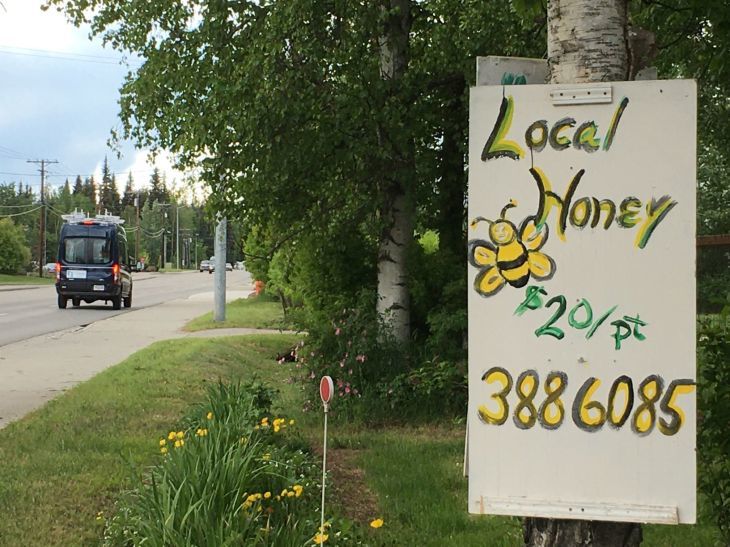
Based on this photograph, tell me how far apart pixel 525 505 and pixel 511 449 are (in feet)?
0.60

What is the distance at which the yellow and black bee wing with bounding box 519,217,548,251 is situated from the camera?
2611 mm

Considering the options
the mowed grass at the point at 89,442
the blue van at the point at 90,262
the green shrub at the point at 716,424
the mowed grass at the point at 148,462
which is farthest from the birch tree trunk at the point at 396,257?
the blue van at the point at 90,262

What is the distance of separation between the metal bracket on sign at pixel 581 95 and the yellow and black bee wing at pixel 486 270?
51 cm

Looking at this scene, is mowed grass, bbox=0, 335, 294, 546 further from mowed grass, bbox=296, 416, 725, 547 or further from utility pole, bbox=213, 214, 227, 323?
utility pole, bbox=213, 214, 227, 323

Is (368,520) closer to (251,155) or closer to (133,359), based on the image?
(251,155)

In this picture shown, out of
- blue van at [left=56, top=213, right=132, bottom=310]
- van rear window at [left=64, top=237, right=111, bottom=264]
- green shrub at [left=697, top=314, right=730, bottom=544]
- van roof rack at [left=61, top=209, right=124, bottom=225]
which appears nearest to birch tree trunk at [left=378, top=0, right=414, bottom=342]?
green shrub at [left=697, top=314, right=730, bottom=544]

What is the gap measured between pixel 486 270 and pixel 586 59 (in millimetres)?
843

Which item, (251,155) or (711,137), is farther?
(711,137)

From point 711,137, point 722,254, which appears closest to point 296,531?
point 722,254

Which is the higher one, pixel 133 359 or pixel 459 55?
pixel 459 55

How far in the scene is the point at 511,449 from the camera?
8.58 ft

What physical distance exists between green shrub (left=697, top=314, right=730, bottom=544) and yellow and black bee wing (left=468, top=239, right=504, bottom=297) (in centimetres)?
130

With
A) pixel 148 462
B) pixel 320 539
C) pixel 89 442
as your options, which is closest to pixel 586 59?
pixel 320 539

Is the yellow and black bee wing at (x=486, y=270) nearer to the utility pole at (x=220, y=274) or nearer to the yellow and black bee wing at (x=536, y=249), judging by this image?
the yellow and black bee wing at (x=536, y=249)
